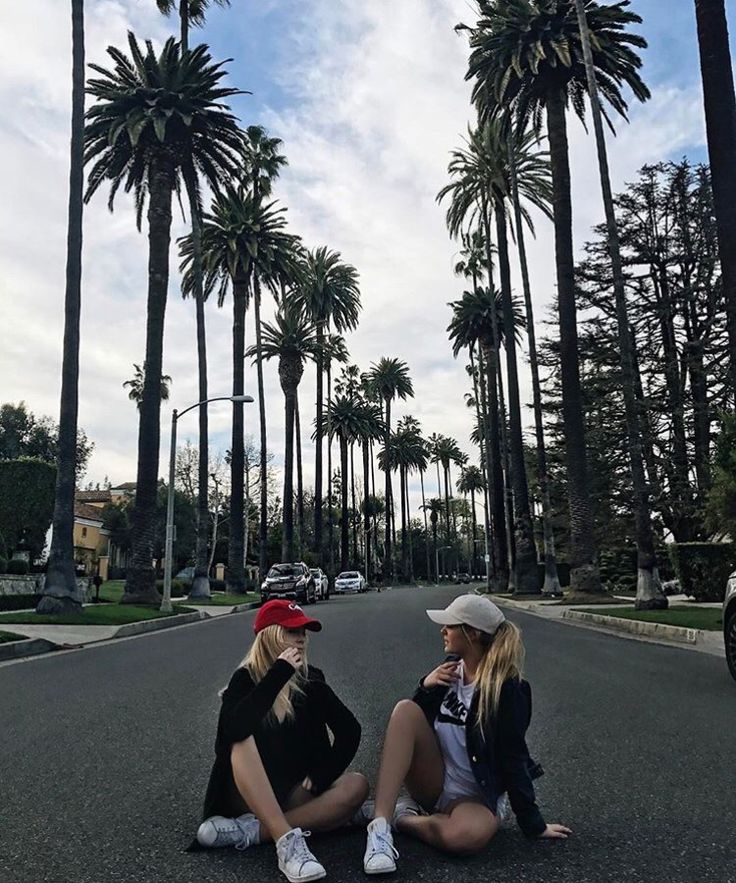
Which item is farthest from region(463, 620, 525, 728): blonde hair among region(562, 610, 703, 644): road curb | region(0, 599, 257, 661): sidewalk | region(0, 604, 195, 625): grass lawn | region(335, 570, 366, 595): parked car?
region(335, 570, 366, 595): parked car

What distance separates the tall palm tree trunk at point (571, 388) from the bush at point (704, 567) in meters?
2.64

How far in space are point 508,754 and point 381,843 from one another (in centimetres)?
70

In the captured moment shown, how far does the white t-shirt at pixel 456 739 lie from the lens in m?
3.89

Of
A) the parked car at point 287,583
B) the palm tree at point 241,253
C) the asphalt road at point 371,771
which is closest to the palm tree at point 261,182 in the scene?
the palm tree at point 241,253

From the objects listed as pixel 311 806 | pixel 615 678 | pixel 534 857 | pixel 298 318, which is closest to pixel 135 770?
pixel 311 806

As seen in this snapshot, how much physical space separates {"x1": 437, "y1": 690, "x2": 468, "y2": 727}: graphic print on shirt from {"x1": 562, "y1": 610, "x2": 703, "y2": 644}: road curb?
12198 mm

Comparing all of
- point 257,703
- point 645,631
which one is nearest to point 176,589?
point 645,631

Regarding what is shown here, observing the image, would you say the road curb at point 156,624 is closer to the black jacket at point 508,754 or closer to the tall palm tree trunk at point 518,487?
the tall palm tree trunk at point 518,487

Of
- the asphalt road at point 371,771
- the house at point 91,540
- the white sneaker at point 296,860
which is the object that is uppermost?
the house at point 91,540

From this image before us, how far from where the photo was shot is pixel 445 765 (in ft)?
13.0

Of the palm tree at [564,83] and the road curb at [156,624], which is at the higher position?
the palm tree at [564,83]

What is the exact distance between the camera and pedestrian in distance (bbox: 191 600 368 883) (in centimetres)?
371

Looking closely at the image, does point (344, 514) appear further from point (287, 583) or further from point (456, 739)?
point (456, 739)

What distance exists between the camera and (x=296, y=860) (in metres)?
3.44
